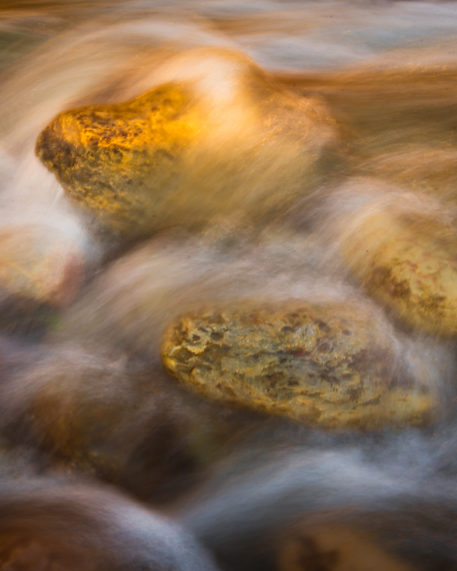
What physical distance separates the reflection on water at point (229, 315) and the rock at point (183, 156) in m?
0.01

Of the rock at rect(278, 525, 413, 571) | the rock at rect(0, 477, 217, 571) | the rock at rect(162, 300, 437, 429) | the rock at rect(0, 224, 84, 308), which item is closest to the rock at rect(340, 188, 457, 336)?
the rock at rect(162, 300, 437, 429)

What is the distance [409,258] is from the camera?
3213mm

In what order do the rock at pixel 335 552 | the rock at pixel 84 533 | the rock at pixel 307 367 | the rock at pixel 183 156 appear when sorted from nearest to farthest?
1. the rock at pixel 84 533
2. the rock at pixel 335 552
3. the rock at pixel 307 367
4. the rock at pixel 183 156

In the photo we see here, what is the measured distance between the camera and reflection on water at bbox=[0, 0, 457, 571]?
2.69 meters

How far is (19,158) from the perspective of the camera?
195 inches

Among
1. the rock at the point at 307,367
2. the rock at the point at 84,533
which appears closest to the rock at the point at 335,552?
the rock at the point at 84,533

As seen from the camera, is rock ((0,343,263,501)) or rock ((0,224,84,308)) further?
rock ((0,224,84,308))

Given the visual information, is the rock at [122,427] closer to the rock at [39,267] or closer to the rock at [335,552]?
the rock at [335,552]

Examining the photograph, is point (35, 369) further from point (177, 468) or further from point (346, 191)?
point (346, 191)

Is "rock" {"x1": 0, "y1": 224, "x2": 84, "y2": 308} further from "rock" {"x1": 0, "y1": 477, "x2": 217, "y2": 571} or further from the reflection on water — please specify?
"rock" {"x1": 0, "y1": 477, "x2": 217, "y2": 571}

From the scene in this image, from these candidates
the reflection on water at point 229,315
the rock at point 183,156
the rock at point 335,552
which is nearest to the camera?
the rock at point 335,552

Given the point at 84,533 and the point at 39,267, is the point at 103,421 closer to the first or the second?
the point at 84,533

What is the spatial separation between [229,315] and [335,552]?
1127 mm

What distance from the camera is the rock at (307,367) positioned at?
9.68 feet
